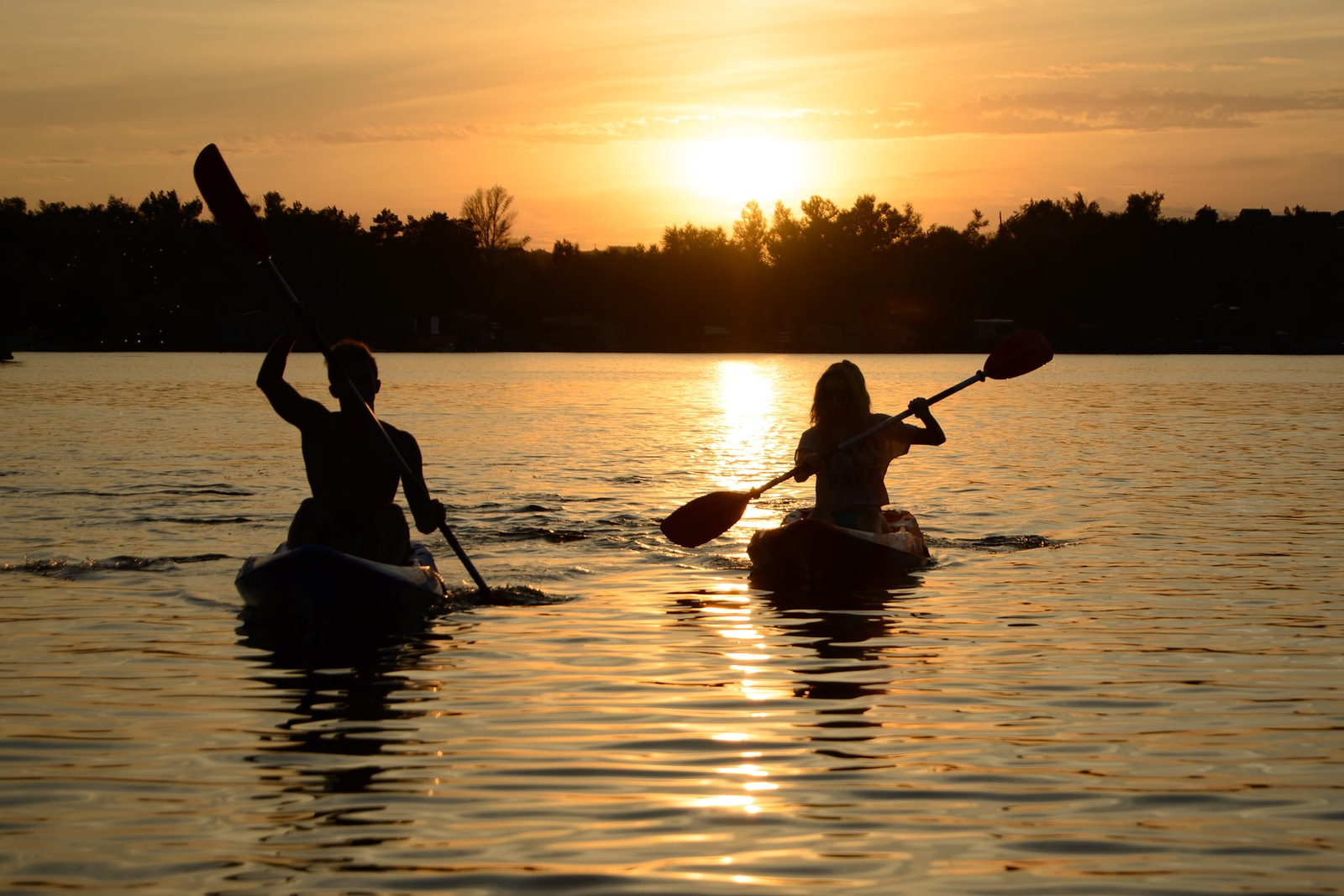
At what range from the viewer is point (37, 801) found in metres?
5.15

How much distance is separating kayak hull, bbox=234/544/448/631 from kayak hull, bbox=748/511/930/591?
2810mm

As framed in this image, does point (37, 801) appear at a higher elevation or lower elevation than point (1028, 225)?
lower

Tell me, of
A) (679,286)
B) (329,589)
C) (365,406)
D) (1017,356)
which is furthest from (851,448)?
(679,286)

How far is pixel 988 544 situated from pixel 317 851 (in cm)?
930

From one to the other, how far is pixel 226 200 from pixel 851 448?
15.2ft

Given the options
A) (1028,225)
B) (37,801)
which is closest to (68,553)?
(37,801)

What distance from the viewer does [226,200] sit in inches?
390

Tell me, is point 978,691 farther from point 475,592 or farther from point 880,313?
point 880,313

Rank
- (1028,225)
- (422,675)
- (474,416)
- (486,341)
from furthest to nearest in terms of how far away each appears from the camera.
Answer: (1028,225)
(486,341)
(474,416)
(422,675)

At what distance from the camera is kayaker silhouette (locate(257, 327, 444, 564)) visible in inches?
332

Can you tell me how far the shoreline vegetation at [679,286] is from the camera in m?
110

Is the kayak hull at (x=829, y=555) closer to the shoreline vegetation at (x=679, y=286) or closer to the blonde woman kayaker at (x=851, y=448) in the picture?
the blonde woman kayaker at (x=851, y=448)

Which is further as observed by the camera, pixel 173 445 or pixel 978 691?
pixel 173 445

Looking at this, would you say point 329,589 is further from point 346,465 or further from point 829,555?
point 829,555
